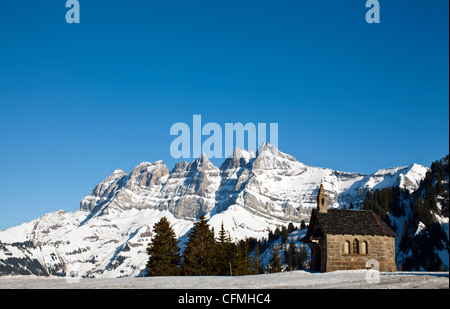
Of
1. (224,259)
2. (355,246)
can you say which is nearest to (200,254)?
(224,259)

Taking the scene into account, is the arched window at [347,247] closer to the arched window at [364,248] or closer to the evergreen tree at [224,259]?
the arched window at [364,248]

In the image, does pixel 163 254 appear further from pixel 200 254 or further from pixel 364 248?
pixel 364 248

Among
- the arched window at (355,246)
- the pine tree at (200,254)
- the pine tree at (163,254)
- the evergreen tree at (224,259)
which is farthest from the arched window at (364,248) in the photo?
the pine tree at (163,254)

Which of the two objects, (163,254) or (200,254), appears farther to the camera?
(200,254)

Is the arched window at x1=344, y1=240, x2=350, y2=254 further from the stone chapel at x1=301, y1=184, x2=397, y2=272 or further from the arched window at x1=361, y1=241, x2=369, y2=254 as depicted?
the arched window at x1=361, y1=241, x2=369, y2=254

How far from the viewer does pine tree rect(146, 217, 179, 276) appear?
52.8 m

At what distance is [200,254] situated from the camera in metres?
54.7

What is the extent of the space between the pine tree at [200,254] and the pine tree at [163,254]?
1.65 metres

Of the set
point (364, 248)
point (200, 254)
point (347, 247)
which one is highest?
point (347, 247)

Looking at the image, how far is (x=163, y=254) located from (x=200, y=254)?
4.58 meters

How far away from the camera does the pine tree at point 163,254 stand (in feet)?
173
